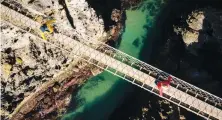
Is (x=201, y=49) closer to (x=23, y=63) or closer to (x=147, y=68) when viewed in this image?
(x=147, y=68)

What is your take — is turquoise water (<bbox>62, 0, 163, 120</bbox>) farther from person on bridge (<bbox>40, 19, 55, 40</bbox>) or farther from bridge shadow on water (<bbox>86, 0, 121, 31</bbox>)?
person on bridge (<bbox>40, 19, 55, 40</bbox>)

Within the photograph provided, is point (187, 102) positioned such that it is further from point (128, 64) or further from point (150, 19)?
point (150, 19)

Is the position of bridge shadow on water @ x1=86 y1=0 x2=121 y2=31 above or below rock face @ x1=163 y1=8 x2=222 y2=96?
above

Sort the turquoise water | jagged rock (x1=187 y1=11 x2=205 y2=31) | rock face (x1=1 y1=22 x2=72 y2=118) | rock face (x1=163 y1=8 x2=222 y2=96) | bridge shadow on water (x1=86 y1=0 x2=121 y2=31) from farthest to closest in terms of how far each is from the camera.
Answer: the turquoise water, bridge shadow on water (x1=86 y1=0 x2=121 y2=31), jagged rock (x1=187 y1=11 x2=205 y2=31), rock face (x1=163 y1=8 x2=222 y2=96), rock face (x1=1 y1=22 x2=72 y2=118)

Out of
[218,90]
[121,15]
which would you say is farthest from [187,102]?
[121,15]

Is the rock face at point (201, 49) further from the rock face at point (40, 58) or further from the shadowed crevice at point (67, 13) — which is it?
the shadowed crevice at point (67, 13)

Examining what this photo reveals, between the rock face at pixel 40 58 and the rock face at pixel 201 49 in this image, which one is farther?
the rock face at pixel 201 49

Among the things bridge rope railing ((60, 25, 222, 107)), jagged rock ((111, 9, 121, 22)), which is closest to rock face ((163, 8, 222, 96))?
bridge rope railing ((60, 25, 222, 107))

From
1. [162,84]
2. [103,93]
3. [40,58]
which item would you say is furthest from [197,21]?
[40,58]

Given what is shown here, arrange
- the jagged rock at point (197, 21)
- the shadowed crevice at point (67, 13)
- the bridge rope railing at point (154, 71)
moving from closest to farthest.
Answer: the bridge rope railing at point (154, 71)
the shadowed crevice at point (67, 13)
the jagged rock at point (197, 21)

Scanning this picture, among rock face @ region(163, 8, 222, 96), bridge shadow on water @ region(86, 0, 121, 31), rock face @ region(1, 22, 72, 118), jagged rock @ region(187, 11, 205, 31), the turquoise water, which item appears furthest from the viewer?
the turquoise water

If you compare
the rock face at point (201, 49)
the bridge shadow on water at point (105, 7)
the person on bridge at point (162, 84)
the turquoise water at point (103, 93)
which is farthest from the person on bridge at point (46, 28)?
the rock face at point (201, 49)
